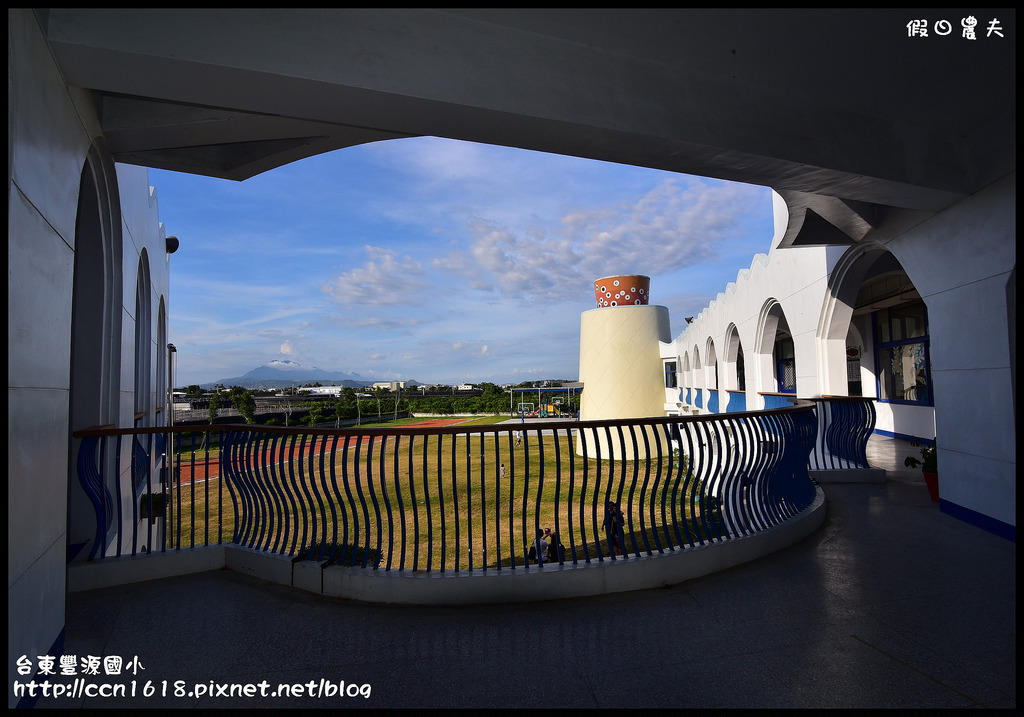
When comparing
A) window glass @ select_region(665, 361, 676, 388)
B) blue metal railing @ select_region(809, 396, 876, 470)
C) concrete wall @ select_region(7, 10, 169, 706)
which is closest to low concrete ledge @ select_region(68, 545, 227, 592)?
concrete wall @ select_region(7, 10, 169, 706)

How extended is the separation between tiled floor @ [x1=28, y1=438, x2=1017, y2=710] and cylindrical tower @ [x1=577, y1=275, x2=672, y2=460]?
51.9ft

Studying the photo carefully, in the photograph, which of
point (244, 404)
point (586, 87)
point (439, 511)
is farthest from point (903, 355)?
point (244, 404)

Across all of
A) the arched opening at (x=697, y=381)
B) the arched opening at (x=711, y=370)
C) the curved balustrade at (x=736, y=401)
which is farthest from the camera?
the arched opening at (x=697, y=381)

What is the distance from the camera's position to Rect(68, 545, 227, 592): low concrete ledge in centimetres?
353

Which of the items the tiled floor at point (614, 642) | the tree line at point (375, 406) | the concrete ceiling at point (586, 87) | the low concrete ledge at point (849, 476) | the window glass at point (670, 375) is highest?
the concrete ceiling at point (586, 87)

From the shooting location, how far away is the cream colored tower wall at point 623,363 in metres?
19.5

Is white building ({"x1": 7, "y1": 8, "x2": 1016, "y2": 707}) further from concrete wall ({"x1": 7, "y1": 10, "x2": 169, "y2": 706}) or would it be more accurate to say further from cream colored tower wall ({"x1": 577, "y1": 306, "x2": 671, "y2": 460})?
cream colored tower wall ({"x1": 577, "y1": 306, "x2": 671, "y2": 460})

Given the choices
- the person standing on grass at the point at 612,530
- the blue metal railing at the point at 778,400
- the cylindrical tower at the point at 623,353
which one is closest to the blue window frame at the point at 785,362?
the cylindrical tower at the point at 623,353

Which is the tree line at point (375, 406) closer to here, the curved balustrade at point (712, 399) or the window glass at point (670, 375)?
the window glass at point (670, 375)

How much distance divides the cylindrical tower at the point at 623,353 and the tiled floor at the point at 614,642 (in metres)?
15.8

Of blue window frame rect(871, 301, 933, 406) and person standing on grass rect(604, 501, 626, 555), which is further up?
blue window frame rect(871, 301, 933, 406)

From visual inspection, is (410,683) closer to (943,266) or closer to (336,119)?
(336,119)

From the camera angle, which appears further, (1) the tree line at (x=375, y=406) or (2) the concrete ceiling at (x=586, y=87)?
(1) the tree line at (x=375, y=406)

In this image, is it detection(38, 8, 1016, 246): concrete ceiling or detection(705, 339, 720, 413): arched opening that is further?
detection(705, 339, 720, 413): arched opening
